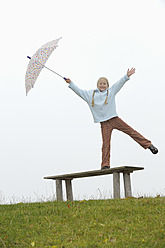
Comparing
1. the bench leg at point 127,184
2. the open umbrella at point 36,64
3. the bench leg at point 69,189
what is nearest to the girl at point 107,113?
the bench leg at point 127,184

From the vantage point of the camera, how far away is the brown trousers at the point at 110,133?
24.1ft

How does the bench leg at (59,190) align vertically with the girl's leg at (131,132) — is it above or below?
below

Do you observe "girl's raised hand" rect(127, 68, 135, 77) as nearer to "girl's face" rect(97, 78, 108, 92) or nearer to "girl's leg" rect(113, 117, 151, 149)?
"girl's face" rect(97, 78, 108, 92)

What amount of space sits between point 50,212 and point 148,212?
5.53 ft

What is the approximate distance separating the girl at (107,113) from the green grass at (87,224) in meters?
1.21

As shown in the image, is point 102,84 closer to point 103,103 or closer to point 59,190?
point 103,103

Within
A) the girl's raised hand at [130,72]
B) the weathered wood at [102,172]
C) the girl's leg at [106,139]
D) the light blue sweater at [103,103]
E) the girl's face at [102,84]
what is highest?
the girl's raised hand at [130,72]

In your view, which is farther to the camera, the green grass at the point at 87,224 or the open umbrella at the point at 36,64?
the open umbrella at the point at 36,64

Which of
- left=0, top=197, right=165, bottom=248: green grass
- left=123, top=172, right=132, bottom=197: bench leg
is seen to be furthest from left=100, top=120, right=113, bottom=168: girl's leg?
left=0, top=197, right=165, bottom=248: green grass

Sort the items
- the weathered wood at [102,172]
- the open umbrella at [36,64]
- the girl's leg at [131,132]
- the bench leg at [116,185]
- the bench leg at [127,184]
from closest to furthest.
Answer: the weathered wood at [102,172], the bench leg at [116,185], the bench leg at [127,184], the girl's leg at [131,132], the open umbrella at [36,64]

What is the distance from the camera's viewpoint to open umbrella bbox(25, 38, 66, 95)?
24.3 ft

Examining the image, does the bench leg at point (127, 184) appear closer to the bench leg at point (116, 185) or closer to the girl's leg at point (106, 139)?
the bench leg at point (116, 185)

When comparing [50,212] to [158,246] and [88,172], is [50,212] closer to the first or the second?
[88,172]

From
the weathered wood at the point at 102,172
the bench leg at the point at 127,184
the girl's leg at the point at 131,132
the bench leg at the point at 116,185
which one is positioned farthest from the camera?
the girl's leg at the point at 131,132
